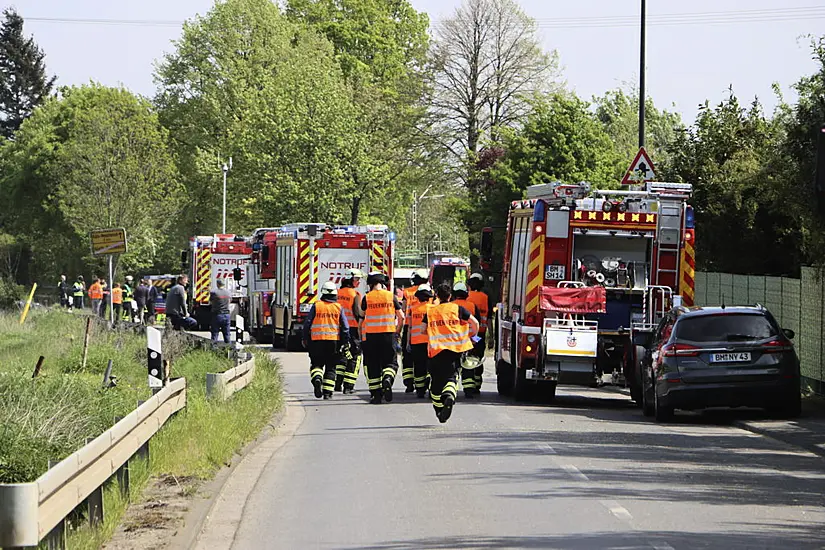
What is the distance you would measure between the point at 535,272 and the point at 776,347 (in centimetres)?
384

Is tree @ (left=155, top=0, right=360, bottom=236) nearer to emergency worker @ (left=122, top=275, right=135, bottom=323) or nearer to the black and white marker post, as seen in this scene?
emergency worker @ (left=122, top=275, right=135, bottom=323)

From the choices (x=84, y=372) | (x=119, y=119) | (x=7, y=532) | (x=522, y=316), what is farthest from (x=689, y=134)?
(x=119, y=119)

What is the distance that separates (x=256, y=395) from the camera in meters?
18.9

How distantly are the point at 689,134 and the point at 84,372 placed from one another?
42.5 ft

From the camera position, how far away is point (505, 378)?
22.2 m

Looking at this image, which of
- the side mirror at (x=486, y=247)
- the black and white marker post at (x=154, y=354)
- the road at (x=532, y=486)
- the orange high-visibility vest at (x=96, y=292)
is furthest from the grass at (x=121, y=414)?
the orange high-visibility vest at (x=96, y=292)

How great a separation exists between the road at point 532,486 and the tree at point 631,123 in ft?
143

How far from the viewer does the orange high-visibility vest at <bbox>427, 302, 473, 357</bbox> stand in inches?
666

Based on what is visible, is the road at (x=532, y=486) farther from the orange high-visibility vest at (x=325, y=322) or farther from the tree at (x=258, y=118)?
the tree at (x=258, y=118)

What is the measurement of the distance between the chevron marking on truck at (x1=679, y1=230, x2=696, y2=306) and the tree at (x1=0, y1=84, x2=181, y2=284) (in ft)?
114

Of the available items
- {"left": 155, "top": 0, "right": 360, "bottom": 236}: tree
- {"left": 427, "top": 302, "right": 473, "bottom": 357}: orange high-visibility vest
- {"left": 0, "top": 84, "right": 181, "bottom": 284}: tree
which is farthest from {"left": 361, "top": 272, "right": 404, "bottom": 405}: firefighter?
{"left": 155, "top": 0, "right": 360, "bottom": 236}: tree

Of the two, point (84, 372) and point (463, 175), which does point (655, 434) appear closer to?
point (84, 372)

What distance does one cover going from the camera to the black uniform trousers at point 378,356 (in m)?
19.9

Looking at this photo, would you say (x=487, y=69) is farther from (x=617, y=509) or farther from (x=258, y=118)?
(x=617, y=509)
